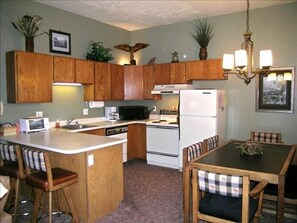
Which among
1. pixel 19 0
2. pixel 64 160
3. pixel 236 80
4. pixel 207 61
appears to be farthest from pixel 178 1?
pixel 64 160

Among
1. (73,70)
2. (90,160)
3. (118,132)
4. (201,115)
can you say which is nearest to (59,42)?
(73,70)

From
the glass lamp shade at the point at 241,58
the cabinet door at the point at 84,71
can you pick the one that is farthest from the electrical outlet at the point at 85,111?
the glass lamp shade at the point at 241,58

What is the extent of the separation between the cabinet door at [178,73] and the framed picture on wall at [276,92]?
4.46 feet

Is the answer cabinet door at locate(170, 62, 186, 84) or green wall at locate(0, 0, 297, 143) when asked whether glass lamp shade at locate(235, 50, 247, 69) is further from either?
cabinet door at locate(170, 62, 186, 84)

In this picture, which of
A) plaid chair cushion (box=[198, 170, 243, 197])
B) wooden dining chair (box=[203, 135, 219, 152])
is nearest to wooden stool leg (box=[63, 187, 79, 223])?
plaid chair cushion (box=[198, 170, 243, 197])

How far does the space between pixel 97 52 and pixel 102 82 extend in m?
0.59

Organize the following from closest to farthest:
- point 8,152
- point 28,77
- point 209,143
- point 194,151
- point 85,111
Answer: point 8,152 < point 194,151 < point 209,143 < point 28,77 < point 85,111

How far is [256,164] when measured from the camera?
240 cm

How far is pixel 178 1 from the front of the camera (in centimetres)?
395

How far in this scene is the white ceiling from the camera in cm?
400

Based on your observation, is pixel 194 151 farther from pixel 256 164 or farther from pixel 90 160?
pixel 90 160

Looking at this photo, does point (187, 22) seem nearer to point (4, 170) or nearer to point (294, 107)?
point (294, 107)

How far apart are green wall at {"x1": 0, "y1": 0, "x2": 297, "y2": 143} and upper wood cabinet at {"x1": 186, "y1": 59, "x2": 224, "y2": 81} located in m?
0.31

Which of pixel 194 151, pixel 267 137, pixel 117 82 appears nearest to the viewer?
pixel 194 151
